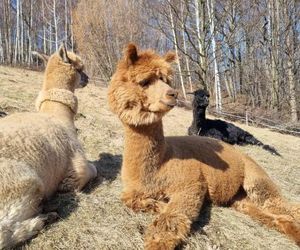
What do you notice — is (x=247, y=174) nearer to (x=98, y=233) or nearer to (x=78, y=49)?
(x=98, y=233)

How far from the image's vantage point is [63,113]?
525cm

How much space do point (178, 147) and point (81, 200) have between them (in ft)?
3.95

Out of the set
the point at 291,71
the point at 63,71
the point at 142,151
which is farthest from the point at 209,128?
the point at 291,71

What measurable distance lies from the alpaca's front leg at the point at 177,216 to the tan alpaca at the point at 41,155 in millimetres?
1041

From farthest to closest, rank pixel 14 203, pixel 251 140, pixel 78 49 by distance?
pixel 78 49 < pixel 251 140 < pixel 14 203

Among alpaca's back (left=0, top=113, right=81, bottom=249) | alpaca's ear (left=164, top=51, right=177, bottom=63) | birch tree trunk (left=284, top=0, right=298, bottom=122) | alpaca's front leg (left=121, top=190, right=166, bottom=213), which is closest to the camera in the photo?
alpaca's back (left=0, top=113, right=81, bottom=249)

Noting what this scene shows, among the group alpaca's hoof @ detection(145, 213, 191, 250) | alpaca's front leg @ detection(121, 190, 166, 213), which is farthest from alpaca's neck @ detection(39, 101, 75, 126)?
alpaca's hoof @ detection(145, 213, 191, 250)

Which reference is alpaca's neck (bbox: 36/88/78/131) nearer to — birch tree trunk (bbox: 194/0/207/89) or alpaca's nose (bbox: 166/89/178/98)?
alpaca's nose (bbox: 166/89/178/98)

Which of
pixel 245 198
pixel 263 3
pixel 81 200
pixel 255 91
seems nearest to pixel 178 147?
pixel 245 198

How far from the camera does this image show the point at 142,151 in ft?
12.1

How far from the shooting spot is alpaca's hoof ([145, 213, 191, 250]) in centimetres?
312

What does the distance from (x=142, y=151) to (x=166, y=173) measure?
12.7 inches

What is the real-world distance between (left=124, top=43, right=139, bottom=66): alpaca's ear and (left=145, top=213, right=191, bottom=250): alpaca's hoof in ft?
4.63

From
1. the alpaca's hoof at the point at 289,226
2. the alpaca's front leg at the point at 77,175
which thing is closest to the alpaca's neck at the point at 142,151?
the alpaca's front leg at the point at 77,175
